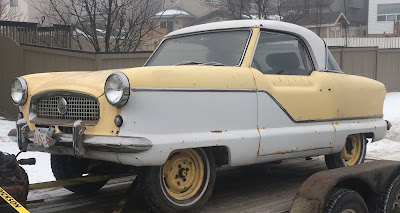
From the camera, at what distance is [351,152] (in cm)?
625

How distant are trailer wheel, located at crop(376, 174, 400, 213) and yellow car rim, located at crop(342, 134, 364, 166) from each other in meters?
1.71

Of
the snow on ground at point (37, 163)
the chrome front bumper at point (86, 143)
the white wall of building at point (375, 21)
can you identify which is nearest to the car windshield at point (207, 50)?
the chrome front bumper at point (86, 143)

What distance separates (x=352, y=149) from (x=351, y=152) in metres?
0.04

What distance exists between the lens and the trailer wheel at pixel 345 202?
3.85 m

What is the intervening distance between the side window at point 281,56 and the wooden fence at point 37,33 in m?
8.90

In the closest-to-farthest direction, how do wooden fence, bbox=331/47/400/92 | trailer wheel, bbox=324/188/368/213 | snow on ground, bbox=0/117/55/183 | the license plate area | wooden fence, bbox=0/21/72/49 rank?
trailer wheel, bbox=324/188/368/213, the license plate area, snow on ground, bbox=0/117/55/183, wooden fence, bbox=0/21/72/49, wooden fence, bbox=331/47/400/92

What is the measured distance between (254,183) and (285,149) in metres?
1.00

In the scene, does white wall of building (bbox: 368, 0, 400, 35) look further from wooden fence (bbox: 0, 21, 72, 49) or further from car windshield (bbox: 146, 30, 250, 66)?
car windshield (bbox: 146, 30, 250, 66)

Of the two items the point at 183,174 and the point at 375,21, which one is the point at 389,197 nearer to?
the point at 183,174

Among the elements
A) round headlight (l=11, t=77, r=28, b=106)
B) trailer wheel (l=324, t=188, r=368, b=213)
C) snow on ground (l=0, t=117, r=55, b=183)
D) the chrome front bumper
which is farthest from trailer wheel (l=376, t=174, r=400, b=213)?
snow on ground (l=0, t=117, r=55, b=183)

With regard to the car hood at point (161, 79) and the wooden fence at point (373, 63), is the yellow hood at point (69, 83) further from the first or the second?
the wooden fence at point (373, 63)

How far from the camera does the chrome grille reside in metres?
4.18

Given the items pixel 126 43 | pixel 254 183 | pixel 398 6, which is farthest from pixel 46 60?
pixel 398 6

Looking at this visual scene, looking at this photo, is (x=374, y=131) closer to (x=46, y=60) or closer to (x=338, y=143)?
(x=338, y=143)
